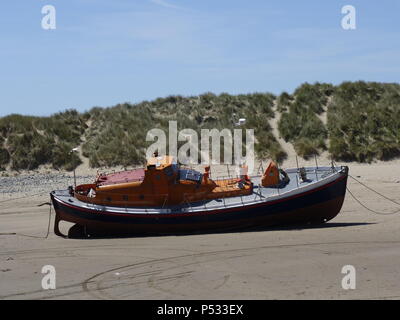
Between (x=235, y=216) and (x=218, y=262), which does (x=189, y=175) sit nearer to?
(x=235, y=216)

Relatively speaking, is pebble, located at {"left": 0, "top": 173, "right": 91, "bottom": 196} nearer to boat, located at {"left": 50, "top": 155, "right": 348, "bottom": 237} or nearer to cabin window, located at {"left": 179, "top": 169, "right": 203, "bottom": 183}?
boat, located at {"left": 50, "top": 155, "right": 348, "bottom": 237}

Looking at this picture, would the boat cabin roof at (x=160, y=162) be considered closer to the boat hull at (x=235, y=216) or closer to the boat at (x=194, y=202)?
the boat at (x=194, y=202)

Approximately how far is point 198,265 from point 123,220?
475 centimetres

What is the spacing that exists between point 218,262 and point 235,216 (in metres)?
3.69

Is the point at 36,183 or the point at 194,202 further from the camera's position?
the point at 36,183

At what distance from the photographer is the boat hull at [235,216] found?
18406 millimetres

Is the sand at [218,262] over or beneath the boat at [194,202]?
beneath

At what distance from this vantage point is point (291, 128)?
3334 cm

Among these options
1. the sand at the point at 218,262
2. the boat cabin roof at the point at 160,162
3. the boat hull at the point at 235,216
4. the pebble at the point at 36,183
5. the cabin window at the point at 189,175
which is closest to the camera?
the sand at the point at 218,262

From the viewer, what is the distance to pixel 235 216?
18.4m

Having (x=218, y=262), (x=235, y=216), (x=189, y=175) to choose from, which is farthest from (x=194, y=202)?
(x=218, y=262)

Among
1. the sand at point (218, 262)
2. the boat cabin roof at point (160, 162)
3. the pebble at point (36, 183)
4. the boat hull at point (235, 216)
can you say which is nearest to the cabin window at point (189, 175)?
the boat cabin roof at point (160, 162)
